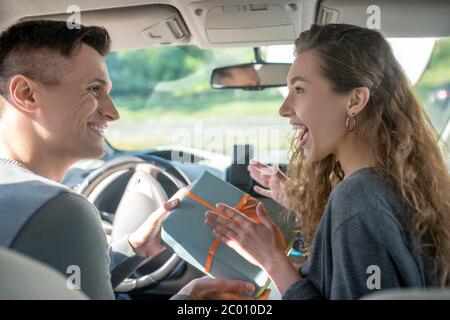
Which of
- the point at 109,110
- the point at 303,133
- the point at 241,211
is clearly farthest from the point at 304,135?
the point at 109,110

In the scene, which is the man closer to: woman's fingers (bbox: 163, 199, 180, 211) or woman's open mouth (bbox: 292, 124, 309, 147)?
woman's fingers (bbox: 163, 199, 180, 211)

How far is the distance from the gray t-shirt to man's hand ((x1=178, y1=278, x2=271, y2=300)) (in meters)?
0.23

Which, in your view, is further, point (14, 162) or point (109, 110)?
point (109, 110)

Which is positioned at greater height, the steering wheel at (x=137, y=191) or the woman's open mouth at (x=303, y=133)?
the woman's open mouth at (x=303, y=133)

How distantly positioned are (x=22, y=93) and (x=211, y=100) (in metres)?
2.54

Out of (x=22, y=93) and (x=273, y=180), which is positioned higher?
(x=22, y=93)

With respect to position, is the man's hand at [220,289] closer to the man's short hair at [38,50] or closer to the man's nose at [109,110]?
the man's nose at [109,110]

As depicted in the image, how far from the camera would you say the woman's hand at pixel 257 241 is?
148 centimetres

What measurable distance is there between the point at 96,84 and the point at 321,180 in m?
0.81

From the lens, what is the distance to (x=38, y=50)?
1.65 m

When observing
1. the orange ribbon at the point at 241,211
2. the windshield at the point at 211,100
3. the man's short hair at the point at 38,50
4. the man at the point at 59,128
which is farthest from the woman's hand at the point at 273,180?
the man's short hair at the point at 38,50

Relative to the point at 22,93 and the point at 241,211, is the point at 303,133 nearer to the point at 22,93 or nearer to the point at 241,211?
the point at 241,211

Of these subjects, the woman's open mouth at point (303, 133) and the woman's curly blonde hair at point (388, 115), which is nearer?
the woman's curly blonde hair at point (388, 115)

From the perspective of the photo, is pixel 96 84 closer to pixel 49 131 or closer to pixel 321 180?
pixel 49 131
